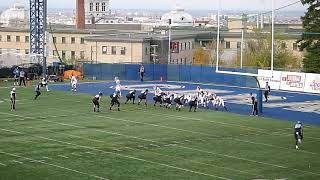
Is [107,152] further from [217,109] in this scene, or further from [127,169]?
[217,109]

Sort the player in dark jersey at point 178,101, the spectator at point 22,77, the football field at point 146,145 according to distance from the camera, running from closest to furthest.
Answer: the football field at point 146,145
the player in dark jersey at point 178,101
the spectator at point 22,77

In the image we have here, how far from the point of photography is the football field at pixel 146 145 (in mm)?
23250

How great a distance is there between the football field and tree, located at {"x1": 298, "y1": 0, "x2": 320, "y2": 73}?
10631mm

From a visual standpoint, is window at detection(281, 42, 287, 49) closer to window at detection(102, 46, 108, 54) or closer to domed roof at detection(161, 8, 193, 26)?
window at detection(102, 46, 108, 54)

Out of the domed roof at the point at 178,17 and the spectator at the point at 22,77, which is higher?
the domed roof at the point at 178,17

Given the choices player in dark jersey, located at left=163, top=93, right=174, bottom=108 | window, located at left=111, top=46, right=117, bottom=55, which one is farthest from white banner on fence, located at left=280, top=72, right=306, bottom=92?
window, located at left=111, top=46, right=117, bottom=55

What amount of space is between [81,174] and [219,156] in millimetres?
5568

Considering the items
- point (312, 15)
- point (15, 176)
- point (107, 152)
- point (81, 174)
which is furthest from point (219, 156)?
point (312, 15)

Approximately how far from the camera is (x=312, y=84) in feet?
125

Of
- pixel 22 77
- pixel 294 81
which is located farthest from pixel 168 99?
pixel 22 77

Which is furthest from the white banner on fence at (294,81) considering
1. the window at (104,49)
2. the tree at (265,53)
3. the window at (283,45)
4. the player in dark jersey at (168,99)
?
the window at (104,49)

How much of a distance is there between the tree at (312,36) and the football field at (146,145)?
1063 cm

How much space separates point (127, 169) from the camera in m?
23.4

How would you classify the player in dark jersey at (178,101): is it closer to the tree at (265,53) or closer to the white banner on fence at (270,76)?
the white banner on fence at (270,76)
